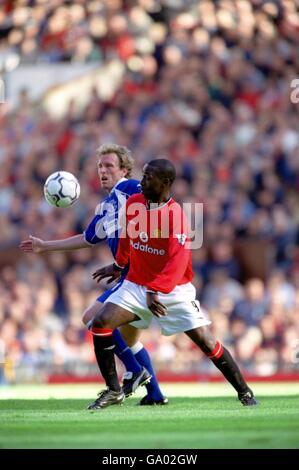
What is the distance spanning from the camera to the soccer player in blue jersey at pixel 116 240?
35.5 ft

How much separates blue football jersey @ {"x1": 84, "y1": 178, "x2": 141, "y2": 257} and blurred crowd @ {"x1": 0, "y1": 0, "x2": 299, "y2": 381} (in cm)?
690

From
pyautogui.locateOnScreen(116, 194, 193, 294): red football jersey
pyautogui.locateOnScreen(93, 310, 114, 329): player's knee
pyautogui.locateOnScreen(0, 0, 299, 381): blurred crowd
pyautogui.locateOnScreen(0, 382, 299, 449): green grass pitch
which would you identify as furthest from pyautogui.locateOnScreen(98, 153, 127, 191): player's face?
pyautogui.locateOnScreen(0, 0, 299, 381): blurred crowd

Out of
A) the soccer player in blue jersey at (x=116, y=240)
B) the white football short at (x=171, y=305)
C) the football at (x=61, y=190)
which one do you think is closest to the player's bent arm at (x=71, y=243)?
the soccer player in blue jersey at (x=116, y=240)

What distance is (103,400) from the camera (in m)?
10.4

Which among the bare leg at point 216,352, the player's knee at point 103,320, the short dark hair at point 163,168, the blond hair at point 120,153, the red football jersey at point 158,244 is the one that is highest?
the blond hair at point 120,153

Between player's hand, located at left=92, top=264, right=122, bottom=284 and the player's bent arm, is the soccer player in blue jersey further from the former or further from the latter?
player's hand, located at left=92, top=264, right=122, bottom=284

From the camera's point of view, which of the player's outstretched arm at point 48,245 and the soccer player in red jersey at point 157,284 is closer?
the soccer player in red jersey at point 157,284

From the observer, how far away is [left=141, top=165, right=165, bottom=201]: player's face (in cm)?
1009

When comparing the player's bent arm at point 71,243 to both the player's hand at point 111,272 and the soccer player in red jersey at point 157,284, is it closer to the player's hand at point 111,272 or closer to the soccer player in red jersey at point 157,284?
the player's hand at point 111,272

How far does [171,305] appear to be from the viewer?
10250 millimetres

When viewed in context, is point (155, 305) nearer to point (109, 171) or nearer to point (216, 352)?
point (216, 352)

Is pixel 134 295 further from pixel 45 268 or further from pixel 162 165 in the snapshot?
pixel 45 268

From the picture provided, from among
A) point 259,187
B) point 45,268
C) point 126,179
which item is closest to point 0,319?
point 45,268

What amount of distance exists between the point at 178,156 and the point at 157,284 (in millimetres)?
10293
